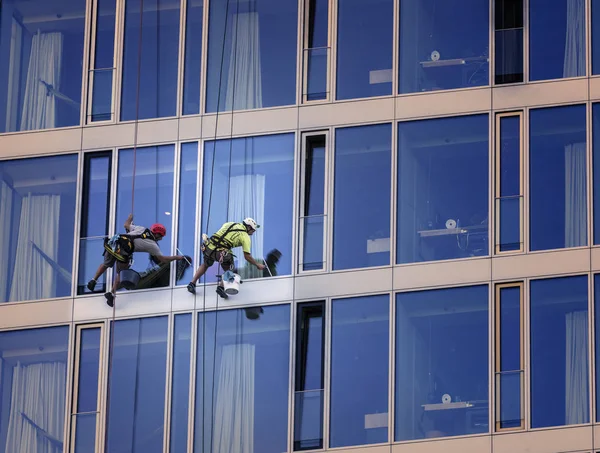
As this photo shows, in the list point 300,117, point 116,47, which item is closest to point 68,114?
point 116,47

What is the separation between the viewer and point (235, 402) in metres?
36.7

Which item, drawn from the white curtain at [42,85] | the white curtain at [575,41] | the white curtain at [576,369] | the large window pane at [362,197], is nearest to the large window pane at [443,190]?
the large window pane at [362,197]

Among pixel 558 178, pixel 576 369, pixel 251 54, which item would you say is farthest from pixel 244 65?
pixel 576 369

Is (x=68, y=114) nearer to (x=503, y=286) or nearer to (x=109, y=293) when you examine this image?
(x=109, y=293)

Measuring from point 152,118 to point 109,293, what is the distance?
318cm

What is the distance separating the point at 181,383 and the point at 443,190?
17.7 ft

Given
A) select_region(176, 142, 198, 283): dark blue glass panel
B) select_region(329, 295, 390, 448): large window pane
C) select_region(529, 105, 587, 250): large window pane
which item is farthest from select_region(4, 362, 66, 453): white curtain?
select_region(529, 105, 587, 250): large window pane

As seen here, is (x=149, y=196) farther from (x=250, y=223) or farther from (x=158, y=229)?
(x=250, y=223)

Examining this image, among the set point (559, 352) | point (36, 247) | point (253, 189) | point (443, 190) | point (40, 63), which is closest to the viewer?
point (559, 352)

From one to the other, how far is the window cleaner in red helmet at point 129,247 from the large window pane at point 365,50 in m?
3.91

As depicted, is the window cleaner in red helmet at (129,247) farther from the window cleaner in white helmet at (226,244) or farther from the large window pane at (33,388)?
the large window pane at (33,388)

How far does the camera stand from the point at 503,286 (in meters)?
36.0

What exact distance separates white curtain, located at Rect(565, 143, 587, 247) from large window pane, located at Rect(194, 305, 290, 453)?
191 inches

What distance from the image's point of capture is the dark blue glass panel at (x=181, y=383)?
3669cm
